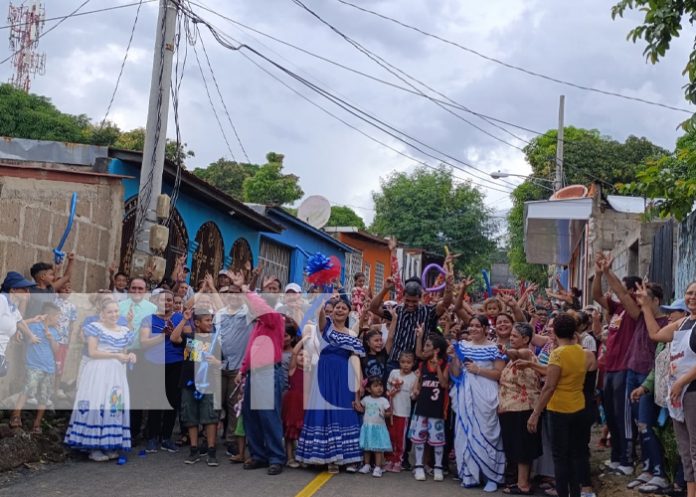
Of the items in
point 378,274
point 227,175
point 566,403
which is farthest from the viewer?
point 227,175

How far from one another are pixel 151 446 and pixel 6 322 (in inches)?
88.2

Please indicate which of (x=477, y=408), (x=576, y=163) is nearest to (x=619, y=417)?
(x=477, y=408)

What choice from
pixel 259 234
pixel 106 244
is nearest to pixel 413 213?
pixel 259 234

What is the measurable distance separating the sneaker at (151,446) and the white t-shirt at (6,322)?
2.01 meters

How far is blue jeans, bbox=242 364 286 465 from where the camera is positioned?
852 cm

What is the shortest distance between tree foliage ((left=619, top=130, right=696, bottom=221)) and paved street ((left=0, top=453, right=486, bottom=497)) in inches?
131

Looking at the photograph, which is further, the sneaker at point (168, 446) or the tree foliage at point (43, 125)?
the tree foliage at point (43, 125)

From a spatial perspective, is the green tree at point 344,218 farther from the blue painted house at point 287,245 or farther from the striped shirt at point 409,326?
the striped shirt at point 409,326

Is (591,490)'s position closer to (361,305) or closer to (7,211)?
(361,305)

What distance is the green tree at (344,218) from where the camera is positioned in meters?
48.9

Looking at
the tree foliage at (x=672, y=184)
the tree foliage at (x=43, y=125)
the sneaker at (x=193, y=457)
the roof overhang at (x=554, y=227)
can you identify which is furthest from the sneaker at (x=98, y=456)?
the tree foliage at (x=43, y=125)

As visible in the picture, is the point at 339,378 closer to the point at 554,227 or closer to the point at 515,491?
A: the point at 515,491

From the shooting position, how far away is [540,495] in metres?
8.08

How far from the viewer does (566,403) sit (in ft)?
23.4
